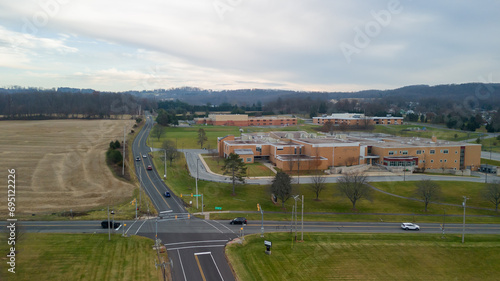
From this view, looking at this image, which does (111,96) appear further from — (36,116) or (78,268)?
(78,268)

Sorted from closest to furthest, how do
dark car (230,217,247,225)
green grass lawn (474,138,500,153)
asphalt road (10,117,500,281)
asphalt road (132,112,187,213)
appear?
asphalt road (10,117,500,281) < dark car (230,217,247,225) < asphalt road (132,112,187,213) < green grass lawn (474,138,500,153)

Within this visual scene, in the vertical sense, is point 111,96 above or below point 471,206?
above

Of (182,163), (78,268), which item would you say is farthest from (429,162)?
(78,268)

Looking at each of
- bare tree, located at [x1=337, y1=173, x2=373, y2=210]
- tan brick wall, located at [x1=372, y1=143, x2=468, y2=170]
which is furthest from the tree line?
bare tree, located at [x1=337, y1=173, x2=373, y2=210]

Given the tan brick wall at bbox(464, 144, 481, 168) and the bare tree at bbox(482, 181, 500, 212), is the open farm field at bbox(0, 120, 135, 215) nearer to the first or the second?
the bare tree at bbox(482, 181, 500, 212)

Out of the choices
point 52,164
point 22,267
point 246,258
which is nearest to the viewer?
point 22,267

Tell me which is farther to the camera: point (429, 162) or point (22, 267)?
point (429, 162)
